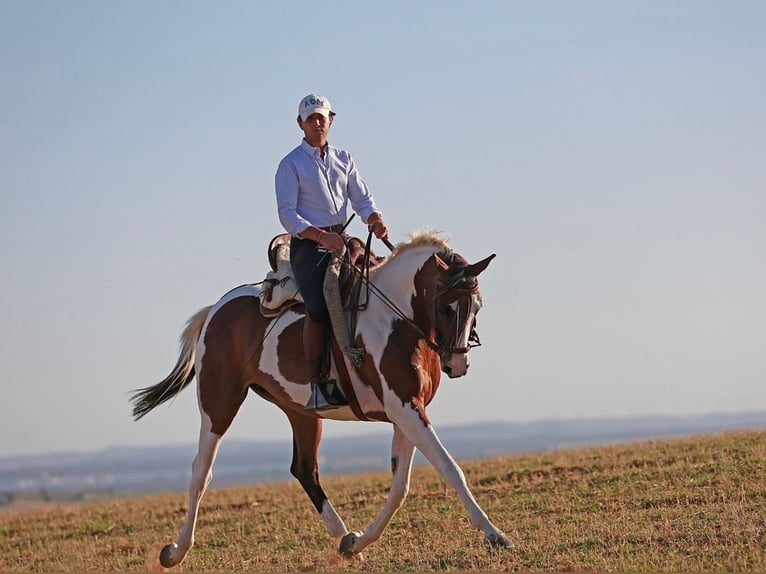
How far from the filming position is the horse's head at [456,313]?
34.5 feet

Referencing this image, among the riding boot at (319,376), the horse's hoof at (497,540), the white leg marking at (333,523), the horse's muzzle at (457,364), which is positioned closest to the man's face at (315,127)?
the riding boot at (319,376)

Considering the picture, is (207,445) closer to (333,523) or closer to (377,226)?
(333,523)

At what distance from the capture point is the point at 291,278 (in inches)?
474

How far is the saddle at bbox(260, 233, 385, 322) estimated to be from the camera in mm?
11398

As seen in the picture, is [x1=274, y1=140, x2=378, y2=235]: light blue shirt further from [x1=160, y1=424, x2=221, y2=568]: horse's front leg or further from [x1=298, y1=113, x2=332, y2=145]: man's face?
[x1=160, y1=424, x2=221, y2=568]: horse's front leg

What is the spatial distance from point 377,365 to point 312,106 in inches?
97.4

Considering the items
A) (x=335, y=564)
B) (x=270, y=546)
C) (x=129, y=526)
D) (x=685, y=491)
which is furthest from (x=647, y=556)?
(x=129, y=526)

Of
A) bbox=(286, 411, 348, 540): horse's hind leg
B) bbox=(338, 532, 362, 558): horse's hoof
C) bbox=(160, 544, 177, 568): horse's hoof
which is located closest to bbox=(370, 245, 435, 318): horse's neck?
bbox=(338, 532, 362, 558): horse's hoof

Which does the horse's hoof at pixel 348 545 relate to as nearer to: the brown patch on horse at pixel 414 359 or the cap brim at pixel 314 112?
the brown patch on horse at pixel 414 359

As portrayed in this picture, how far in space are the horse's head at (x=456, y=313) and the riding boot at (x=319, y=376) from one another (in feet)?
3.82

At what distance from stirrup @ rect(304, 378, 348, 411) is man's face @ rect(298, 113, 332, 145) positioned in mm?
2177

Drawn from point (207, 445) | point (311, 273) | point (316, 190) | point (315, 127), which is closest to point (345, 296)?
point (311, 273)

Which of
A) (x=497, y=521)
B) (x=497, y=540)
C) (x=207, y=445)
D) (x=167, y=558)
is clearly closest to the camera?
(x=497, y=540)

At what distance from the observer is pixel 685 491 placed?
1342 cm
